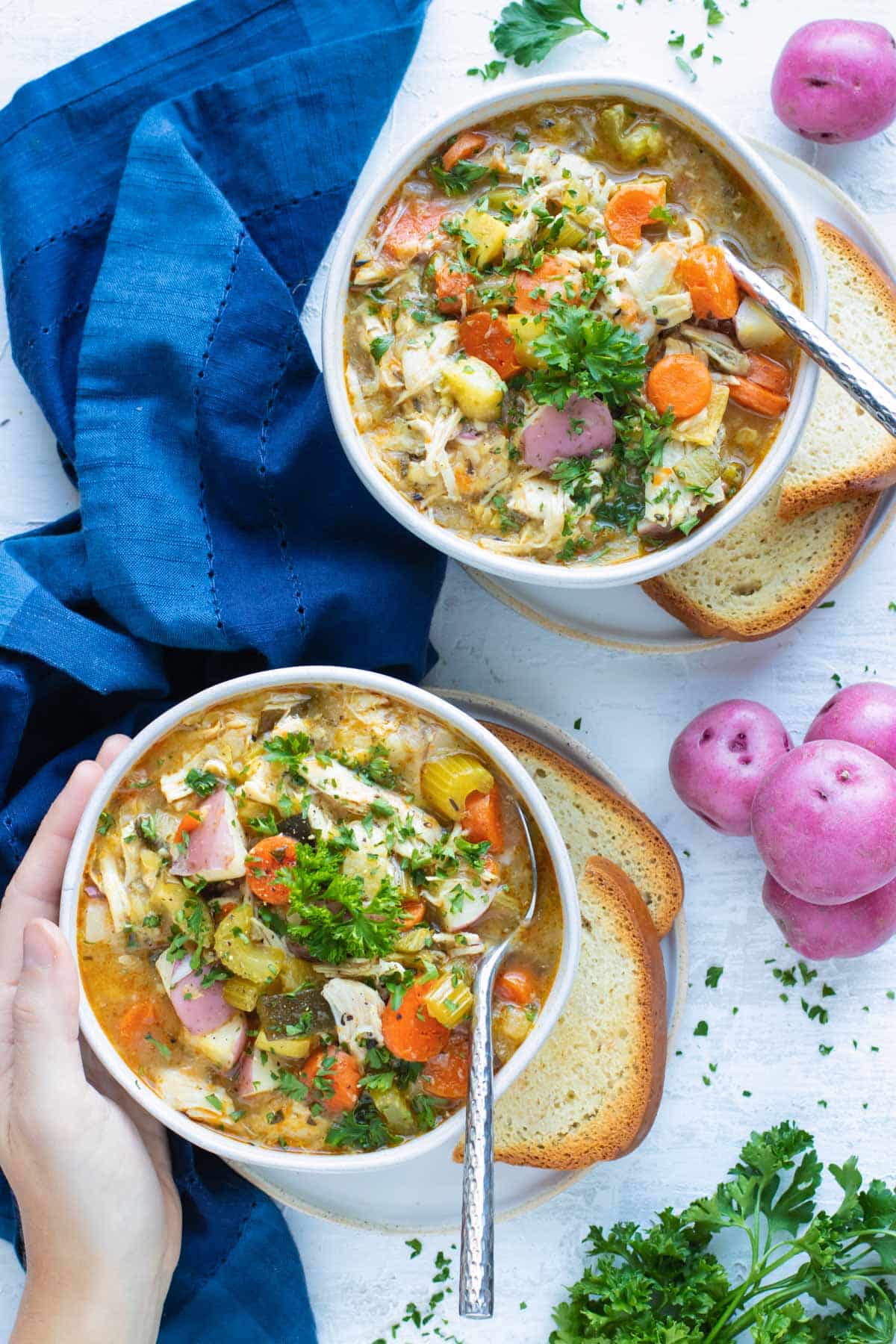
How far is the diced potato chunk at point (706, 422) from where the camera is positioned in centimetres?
272

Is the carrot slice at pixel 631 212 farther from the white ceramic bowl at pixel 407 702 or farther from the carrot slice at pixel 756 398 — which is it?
the white ceramic bowl at pixel 407 702

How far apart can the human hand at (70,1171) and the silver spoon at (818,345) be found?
5.80 ft

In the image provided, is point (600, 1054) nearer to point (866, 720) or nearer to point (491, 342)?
point (866, 720)

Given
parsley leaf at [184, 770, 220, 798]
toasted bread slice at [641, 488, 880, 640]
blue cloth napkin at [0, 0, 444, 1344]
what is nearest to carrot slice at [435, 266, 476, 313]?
blue cloth napkin at [0, 0, 444, 1344]

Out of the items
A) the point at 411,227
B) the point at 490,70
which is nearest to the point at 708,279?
the point at 411,227

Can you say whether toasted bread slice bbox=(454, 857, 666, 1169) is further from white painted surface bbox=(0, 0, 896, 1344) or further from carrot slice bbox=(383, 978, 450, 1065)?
carrot slice bbox=(383, 978, 450, 1065)

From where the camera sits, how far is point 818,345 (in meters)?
2.67

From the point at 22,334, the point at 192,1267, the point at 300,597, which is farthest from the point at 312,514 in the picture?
the point at 192,1267

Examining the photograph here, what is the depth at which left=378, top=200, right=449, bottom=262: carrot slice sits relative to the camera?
282cm

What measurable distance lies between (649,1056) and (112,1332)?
1.45 metres

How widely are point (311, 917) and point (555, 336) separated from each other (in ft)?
4.26

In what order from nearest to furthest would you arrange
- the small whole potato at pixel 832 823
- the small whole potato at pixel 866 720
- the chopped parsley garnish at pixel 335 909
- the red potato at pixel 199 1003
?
the chopped parsley garnish at pixel 335 909
the red potato at pixel 199 1003
the small whole potato at pixel 832 823
the small whole potato at pixel 866 720

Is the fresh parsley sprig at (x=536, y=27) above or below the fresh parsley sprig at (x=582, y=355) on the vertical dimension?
above

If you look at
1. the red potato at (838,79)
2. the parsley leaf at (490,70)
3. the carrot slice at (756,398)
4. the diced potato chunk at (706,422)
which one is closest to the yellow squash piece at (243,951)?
the diced potato chunk at (706,422)
